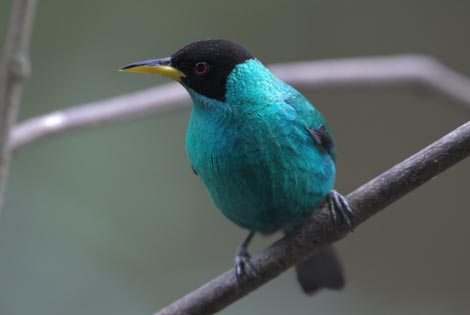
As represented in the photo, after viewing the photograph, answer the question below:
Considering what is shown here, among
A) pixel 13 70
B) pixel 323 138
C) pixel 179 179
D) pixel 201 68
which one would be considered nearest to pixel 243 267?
pixel 323 138

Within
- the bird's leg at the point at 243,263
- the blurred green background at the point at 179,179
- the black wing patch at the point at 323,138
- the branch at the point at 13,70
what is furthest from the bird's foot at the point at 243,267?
the blurred green background at the point at 179,179

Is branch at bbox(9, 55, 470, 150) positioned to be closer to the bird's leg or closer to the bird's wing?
the bird's wing

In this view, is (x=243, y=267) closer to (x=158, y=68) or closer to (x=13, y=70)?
(x=158, y=68)

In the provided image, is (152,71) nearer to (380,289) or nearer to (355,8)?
(380,289)

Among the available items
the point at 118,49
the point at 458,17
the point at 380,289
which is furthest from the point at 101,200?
the point at 458,17

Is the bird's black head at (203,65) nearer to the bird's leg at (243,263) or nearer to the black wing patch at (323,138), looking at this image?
the black wing patch at (323,138)

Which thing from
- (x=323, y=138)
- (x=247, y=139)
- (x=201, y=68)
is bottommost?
(x=323, y=138)

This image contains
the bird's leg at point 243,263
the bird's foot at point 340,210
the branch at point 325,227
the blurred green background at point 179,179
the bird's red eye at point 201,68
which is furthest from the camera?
the blurred green background at point 179,179
